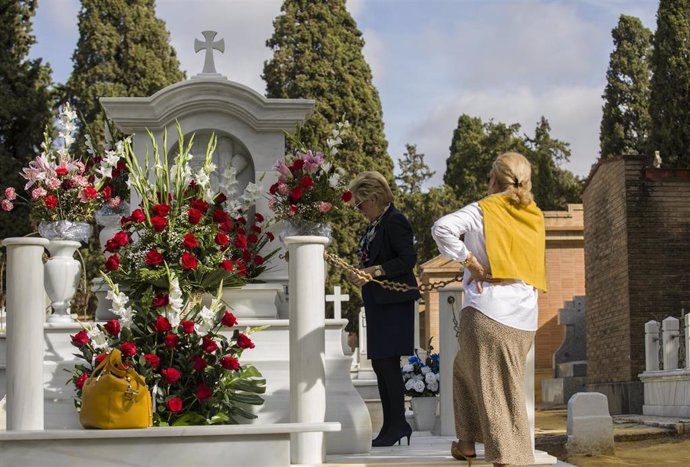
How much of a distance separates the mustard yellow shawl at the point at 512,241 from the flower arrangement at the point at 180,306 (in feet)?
6.14

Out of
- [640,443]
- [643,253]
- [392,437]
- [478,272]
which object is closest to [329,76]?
[643,253]

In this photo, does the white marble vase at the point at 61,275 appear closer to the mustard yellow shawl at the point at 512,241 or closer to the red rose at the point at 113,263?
the red rose at the point at 113,263

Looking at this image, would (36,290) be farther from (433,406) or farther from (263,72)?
(263,72)

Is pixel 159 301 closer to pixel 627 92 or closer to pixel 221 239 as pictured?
pixel 221 239

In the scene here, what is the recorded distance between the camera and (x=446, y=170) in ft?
137

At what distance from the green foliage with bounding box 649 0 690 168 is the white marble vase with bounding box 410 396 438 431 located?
16.0 m

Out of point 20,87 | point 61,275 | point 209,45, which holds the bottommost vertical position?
point 61,275

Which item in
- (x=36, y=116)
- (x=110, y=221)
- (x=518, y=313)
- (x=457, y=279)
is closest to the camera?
(x=518, y=313)

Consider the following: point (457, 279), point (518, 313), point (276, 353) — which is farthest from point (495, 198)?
point (276, 353)

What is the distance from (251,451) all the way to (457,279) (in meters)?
2.03

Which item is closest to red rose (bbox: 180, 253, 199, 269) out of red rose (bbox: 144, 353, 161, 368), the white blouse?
red rose (bbox: 144, 353, 161, 368)

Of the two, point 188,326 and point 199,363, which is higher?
point 188,326

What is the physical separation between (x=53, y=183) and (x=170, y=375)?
6.74 ft

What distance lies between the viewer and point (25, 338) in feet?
21.2
